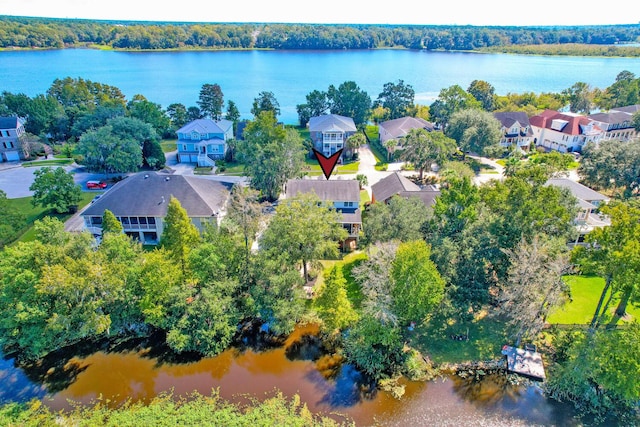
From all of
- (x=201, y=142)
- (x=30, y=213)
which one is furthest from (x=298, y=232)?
(x=201, y=142)

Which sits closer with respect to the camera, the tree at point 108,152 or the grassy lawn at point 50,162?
the tree at point 108,152

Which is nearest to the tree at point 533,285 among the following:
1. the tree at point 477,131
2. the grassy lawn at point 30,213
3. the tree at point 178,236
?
the tree at point 178,236

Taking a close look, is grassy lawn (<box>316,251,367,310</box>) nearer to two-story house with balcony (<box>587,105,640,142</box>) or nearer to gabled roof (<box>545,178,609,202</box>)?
gabled roof (<box>545,178,609,202</box>)

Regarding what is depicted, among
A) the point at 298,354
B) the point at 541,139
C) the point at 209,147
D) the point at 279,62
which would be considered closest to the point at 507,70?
the point at 279,62

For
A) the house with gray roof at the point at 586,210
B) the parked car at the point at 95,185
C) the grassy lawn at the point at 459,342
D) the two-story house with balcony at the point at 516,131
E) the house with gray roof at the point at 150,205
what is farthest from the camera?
the two-story house with balcony at the point at 516,131

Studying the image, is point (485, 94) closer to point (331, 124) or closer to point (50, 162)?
point (331, 124)

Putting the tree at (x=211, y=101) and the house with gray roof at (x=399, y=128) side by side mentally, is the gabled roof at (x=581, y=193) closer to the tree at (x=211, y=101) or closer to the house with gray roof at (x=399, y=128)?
the house with gray roof at (x=399, y=128)

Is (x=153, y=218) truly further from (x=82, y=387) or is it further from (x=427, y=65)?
(x=427, y=65)
